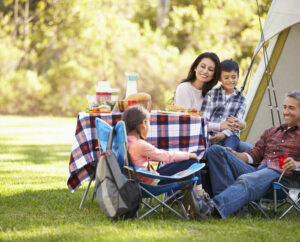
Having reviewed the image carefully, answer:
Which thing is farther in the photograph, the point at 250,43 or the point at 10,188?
the point at 250,43

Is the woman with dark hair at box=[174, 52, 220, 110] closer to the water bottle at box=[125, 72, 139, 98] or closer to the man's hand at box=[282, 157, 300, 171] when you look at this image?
the water bottle at box=[125, 72, 139, 98]

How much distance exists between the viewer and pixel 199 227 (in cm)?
352

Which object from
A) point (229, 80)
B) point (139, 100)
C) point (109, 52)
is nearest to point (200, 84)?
point (229, 80)

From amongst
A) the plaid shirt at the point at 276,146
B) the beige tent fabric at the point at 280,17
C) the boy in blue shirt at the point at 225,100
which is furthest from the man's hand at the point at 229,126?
the beige tent fabric at the point at 280,17

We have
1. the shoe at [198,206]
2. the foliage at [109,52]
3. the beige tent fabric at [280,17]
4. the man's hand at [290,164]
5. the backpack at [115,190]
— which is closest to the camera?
the backpack at [115,190]

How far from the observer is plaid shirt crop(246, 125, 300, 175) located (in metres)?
4.01

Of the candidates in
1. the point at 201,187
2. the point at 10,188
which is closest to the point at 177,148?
the point at 201,187

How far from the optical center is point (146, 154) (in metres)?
3.72

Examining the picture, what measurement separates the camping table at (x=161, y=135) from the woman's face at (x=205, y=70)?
0.75m

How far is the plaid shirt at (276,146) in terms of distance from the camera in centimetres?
401

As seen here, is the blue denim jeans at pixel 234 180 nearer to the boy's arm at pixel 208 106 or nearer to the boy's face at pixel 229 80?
the boy's arm at pixel 208 106

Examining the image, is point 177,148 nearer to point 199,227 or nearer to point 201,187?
point 201,187

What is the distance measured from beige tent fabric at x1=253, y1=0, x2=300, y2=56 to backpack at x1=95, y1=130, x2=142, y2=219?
284 centimetres

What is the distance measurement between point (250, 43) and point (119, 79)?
4.94m
